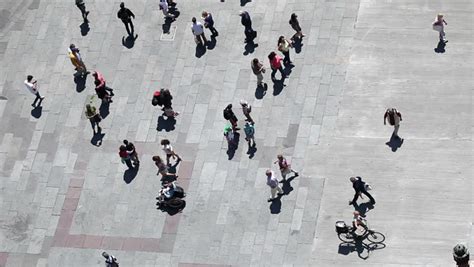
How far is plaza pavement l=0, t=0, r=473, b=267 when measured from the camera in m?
40.5

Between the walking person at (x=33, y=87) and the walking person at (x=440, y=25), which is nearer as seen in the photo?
the walking person at (x=440, y=25)

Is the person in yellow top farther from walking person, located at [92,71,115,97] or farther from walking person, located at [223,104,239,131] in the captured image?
walking person, located at [223,104,239,131]

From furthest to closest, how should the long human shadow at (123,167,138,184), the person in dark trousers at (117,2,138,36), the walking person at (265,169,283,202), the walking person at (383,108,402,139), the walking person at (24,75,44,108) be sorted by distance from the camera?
the person in dark trousers at (117,2,138,36) → the walking person at (24,75,44,108) → the long human shadow at (123,167,138,184) → the walking person at (383,108,402,139) → the walking person at (265,169,283,202)

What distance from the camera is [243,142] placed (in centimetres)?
4372

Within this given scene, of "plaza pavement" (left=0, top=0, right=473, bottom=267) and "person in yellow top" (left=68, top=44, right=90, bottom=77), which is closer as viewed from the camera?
"plaza pavement" (left=0, top=0, right=473, bottom=267)

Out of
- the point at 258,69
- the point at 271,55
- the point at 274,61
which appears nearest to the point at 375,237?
the point at 258,69

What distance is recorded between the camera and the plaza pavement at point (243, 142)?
40500 millimetres

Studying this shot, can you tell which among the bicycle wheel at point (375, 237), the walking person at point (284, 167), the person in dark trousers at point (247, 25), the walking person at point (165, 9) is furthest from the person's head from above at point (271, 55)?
the bicycle wheel at point (375, 237)

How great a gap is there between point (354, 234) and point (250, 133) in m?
6.43

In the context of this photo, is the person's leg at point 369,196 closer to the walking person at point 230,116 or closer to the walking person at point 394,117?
the walking person at point 394,117

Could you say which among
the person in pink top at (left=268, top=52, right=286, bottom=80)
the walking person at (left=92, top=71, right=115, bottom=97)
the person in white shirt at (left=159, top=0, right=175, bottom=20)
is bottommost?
the walking person at (left=92, top=71, right=115, bottom=97)

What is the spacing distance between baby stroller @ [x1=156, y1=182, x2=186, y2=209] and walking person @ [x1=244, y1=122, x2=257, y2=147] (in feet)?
11.4

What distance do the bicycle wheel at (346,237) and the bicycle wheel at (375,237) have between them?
2.10 ft

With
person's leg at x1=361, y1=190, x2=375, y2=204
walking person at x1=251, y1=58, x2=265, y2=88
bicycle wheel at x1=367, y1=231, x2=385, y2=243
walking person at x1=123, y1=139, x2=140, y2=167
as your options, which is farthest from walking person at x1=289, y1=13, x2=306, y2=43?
bicycle wheel at x1=367, y1=231, x2=385, y2=243
